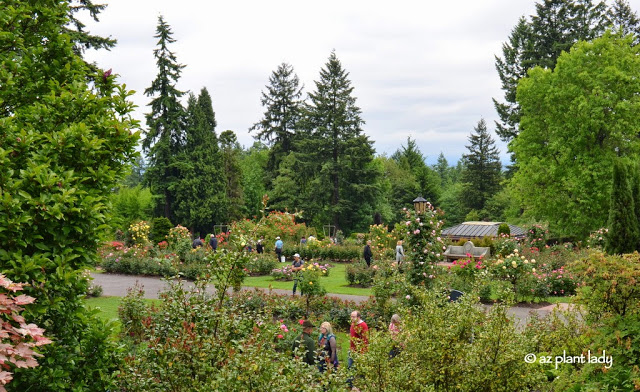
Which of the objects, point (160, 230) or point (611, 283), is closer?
point (611, 283)

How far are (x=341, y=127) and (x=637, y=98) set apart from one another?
20861mm

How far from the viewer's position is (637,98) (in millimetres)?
19516

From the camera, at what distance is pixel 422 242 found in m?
11.1

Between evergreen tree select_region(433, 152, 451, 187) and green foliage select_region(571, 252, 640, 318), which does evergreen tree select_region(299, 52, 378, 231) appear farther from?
evergreen tree select_region(433, 152, 451, 187)

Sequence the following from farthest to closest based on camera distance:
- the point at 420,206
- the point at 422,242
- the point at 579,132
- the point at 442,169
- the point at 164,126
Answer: the point at 442,169, the point at 164,126, the point at 579,132, the point at 420,206, the point at 422,242

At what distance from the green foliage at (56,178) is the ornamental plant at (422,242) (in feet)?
26.4

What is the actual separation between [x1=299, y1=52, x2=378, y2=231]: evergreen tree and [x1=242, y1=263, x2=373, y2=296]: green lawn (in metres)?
17.3

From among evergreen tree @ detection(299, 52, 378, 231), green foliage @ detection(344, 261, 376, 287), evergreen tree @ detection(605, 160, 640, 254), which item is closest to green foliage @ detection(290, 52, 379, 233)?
evergreen tree @ detection(299, 52, 378, 231)

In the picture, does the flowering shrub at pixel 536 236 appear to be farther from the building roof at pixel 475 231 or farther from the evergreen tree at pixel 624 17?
the evergreen tree at pixel 624 17

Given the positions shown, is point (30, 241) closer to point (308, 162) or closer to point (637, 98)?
point (637, 98)

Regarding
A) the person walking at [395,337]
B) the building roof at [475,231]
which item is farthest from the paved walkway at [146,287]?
the building roof at [475,231]

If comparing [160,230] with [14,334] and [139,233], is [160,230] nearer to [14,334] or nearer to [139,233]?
[139,233]

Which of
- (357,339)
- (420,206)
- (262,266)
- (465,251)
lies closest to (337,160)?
(465,251)

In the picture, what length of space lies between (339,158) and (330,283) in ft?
67.9
